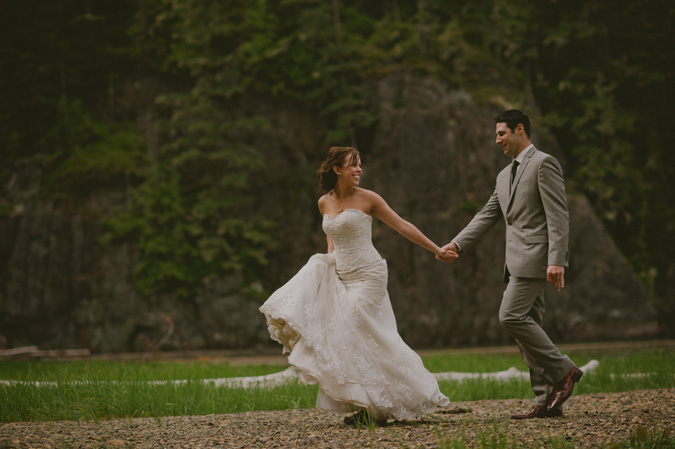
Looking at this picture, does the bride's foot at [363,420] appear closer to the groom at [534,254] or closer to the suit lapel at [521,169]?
the groom at [534,254]

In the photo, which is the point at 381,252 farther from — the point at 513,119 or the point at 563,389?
the point at 563,389

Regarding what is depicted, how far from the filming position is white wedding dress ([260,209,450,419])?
186 inches

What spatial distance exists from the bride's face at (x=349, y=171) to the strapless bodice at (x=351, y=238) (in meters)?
0.25

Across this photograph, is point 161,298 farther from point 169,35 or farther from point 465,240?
point 465,240

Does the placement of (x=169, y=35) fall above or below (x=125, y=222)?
above

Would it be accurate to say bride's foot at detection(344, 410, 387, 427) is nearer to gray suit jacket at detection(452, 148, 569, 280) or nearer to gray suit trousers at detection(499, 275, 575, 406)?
gray suit trousers at detection(499, 275, 575, 406)

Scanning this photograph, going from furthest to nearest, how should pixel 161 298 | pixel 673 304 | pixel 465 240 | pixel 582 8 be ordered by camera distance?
pixel 582 8, pixel 673 304, pixel 161 298, pixel 465 240

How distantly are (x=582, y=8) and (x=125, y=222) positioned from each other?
1532cm

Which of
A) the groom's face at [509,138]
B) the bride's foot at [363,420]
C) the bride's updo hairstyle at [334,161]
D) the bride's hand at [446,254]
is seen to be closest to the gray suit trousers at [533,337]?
the bride's hand at [446,254]

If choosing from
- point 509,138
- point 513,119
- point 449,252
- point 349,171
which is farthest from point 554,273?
point 349,171

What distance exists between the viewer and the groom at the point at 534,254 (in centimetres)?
498

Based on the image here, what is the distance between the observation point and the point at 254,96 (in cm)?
1841

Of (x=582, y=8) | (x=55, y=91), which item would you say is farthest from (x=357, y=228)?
(x=582, y=8)

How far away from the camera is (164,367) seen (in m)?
7.39
